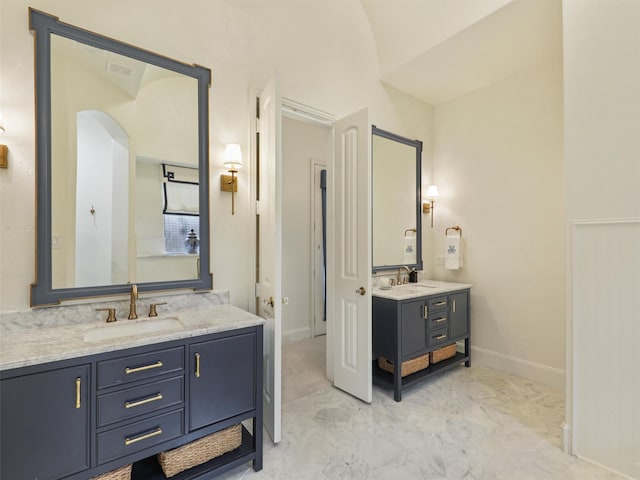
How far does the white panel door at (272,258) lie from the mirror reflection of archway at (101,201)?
0.84 meters

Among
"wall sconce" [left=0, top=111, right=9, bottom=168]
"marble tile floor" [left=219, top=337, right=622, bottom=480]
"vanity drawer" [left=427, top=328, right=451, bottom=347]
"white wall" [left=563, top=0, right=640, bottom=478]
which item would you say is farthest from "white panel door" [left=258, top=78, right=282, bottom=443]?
"white wall" [left=563, top=0, right=640, bottom=478]

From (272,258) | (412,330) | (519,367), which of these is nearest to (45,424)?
(272,258)

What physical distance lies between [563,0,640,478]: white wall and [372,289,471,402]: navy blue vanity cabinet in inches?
41.7

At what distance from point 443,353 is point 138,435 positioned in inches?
106

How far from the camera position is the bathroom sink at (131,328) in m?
1.66

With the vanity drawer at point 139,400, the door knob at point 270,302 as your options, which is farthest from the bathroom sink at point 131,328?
the door knob at point 270,302

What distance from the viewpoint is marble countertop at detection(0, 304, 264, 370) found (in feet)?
4.16

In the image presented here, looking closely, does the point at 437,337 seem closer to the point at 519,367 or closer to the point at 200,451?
the point at 519,367

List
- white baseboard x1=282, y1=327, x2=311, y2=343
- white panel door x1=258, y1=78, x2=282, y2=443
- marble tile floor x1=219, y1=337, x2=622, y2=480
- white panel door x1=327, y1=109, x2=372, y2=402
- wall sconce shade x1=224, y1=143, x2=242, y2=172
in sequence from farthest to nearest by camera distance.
A: 1. white baseboard x1=282, y1=327, x2=311, y2=343
2. white panel door x1=327, y1=109, x2=372, y2=402
3. wall sconce shade x1=224, y1=143, x2=242, y2=172
4. white panel door x1=258, y1=78, x2=282, y2=443
5. marble tile floor x1=219, y1=337, x2=622, y2=480

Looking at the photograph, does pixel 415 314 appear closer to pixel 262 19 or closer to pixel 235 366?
pixel 235 366

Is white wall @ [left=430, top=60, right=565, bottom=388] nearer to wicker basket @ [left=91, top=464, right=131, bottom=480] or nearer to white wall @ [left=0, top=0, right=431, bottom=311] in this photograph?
white wall @ [left=0, top=0, right=431, bottom=311]

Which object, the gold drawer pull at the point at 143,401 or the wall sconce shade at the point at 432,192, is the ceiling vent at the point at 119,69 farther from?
the wall sconce shade at the point at 432,192

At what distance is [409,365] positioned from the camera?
9.24 feet

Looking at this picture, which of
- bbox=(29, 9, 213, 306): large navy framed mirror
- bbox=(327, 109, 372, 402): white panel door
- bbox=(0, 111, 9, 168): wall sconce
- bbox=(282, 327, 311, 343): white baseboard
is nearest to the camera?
bbox=(0, 111, 9, 168): wall sconce
